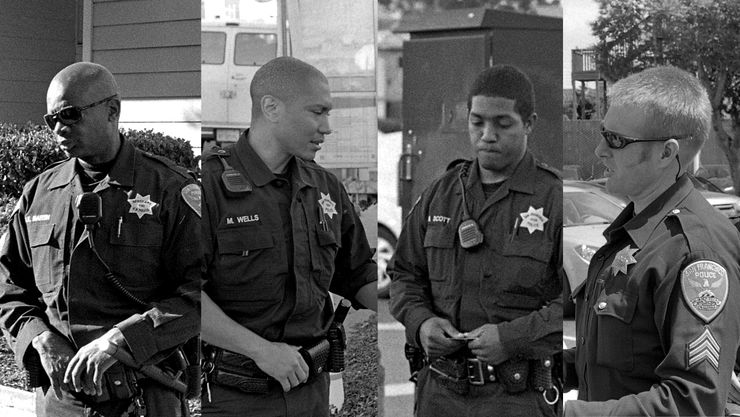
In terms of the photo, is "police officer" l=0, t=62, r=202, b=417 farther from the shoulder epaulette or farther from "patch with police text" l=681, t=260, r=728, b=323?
"patch with police text" l=681, t=260, r=728, b=323

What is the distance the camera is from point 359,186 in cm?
192

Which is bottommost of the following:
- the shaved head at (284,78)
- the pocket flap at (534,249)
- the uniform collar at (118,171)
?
the pocket flap at (534,249)

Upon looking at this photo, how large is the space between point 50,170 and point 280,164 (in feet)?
4.55

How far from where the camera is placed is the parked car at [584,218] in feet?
8.00

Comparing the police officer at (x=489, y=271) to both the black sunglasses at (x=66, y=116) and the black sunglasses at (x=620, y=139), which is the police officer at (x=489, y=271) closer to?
the black sunglasses at (x=620, y=139)

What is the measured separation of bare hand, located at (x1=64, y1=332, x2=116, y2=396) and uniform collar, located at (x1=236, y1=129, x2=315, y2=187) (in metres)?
1.11

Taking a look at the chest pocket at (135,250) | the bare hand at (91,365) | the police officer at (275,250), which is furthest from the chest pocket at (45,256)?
the police officer at (275,250)

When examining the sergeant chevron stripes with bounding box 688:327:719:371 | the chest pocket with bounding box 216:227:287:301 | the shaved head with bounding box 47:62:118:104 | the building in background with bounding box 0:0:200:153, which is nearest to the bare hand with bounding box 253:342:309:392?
the chest pocket with bounding box 216:227:287:301

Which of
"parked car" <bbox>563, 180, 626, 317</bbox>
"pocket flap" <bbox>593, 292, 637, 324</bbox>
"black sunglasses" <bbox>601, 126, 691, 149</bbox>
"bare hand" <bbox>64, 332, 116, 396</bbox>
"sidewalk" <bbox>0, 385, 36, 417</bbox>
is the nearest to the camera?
"pocket flap" <bbox>593, 292, 637, 324</bbox>

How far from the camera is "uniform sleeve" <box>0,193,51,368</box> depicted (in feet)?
9.51

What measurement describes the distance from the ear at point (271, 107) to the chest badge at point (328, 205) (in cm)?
20

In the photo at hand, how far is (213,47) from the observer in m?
1.93

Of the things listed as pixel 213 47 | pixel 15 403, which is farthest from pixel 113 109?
pixel 15 403

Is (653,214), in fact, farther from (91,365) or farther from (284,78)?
(91,365)
